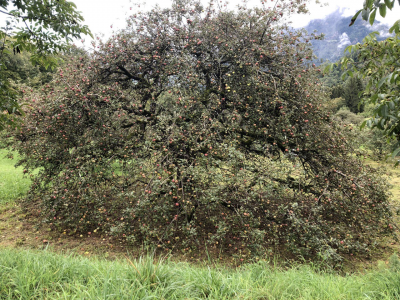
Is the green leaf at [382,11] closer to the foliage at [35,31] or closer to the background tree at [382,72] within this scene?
the background tree at [382,72]

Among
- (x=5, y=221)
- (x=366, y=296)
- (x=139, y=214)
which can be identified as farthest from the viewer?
(x=5, y=221)

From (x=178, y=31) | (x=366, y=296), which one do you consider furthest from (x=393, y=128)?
(x=178, y=31)

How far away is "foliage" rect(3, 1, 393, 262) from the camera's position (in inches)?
156

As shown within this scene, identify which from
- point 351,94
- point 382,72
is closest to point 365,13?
point 382,72

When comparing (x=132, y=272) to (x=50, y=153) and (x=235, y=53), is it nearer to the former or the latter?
(x=50, y=153)

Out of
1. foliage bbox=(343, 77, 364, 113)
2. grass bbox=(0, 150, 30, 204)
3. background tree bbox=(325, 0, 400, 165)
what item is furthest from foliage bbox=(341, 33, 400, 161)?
foliage bbox=(343, 77, 364, 113)

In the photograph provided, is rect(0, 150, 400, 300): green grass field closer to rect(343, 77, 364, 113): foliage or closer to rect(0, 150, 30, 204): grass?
rect(0, 150, 30, 204): grass

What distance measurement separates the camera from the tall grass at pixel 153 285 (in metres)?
1.81

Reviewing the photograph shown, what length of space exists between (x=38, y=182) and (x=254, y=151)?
4.67 metres

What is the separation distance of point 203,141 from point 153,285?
266 centimetres

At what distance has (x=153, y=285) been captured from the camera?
1.86 m

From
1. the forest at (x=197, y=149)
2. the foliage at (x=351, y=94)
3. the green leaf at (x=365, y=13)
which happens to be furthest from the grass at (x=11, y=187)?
the foliage at (x=351, y=94)

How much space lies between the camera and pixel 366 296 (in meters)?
1.91

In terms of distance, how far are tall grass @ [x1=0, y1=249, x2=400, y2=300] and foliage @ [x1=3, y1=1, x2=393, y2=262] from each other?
5.08 feet
